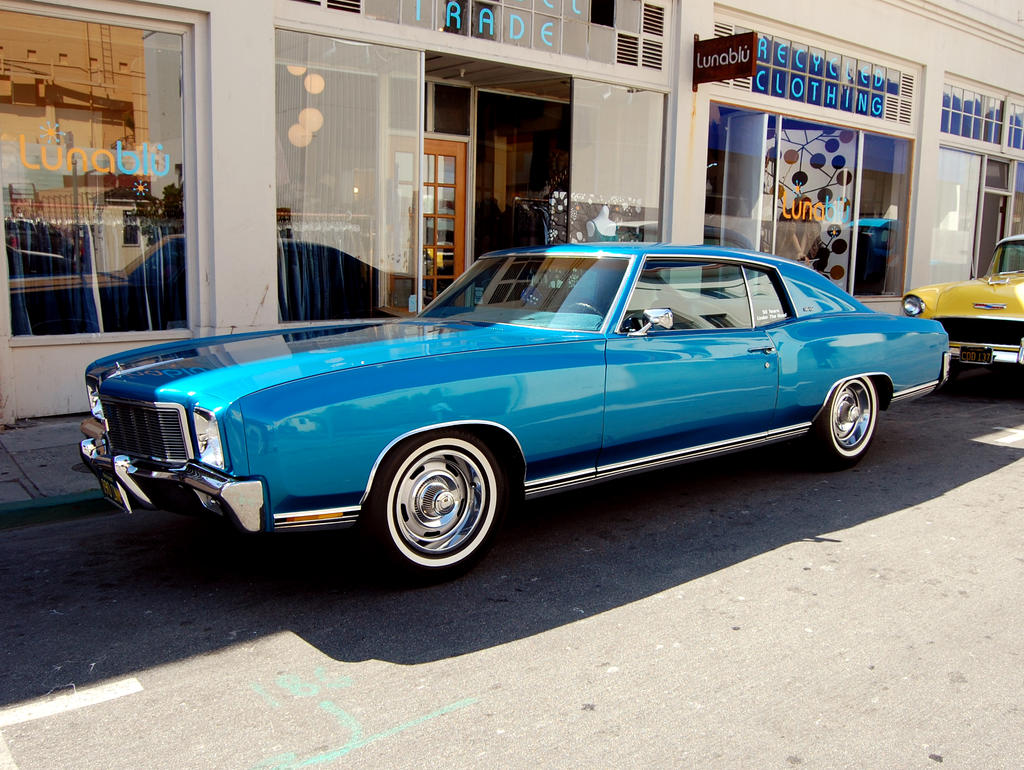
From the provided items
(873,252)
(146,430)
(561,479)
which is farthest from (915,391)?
(873,252)

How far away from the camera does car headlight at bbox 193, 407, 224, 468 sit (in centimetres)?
354

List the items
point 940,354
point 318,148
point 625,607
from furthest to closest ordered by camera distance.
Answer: point 318,148, point 940,354, point 625,607

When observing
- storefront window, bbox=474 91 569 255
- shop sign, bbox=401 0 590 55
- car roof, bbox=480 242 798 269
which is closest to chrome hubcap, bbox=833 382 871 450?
car roof, bbox=480 242 798 269

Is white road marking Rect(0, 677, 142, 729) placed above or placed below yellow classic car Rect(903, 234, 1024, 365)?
below

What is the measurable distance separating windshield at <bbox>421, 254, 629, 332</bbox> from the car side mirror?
20 centimetres

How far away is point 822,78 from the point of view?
13.4 m

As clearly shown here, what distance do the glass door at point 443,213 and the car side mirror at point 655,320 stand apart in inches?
261

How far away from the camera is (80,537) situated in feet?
16.1

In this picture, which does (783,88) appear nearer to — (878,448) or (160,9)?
(878,448)

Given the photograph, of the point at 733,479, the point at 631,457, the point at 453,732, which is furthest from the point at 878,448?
the point at 453,732

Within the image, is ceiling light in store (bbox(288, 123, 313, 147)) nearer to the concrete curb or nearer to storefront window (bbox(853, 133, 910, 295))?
the concrete curb

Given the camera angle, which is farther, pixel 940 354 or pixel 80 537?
pixel 940 354

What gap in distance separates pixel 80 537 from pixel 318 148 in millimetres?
4797

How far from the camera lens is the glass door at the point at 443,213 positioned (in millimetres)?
11312
